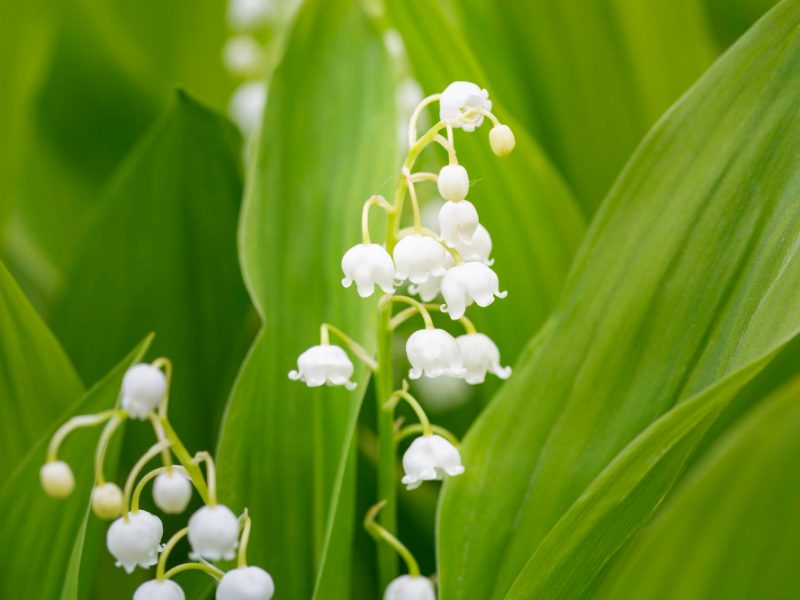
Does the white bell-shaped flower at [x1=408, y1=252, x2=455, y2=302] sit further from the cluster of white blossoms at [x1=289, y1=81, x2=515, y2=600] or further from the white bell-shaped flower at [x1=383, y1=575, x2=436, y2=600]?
the white bell-shaped flower at [x1=383, y1=575, x2=436, y2=600]

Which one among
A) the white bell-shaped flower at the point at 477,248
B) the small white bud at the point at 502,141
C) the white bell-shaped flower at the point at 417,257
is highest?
the small white bud at the point at 502,141

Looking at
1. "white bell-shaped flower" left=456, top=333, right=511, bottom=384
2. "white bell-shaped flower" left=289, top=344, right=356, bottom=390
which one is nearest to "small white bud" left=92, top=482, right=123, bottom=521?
"white bell-shaped flower" left=289, top=344, right=356, bottom=390

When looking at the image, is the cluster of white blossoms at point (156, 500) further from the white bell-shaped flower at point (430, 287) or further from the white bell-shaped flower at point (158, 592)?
the white bell-shaped flower at point (430, 287)

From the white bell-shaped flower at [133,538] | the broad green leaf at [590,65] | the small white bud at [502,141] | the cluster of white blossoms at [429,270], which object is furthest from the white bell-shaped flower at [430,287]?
the broad green leaf at [590,65]

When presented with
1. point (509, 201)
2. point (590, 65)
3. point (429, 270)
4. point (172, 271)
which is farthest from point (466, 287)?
point (590, 65)

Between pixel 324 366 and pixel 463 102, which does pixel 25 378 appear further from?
pixel 463 102
